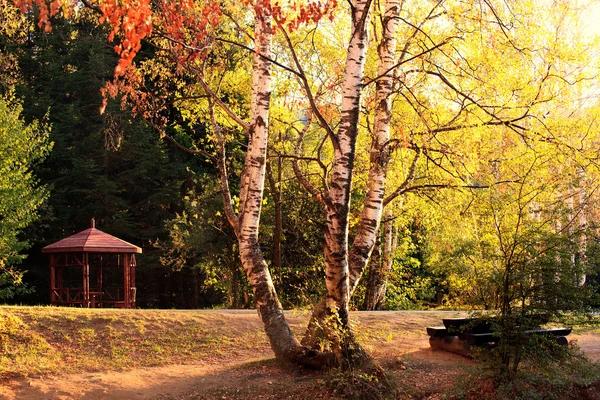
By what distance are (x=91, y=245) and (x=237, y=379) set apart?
8.38 m

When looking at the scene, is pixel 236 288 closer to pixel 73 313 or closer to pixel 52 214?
pixel 73 313

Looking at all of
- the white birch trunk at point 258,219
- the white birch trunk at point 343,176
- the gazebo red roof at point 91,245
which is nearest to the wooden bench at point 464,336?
the white birch trunk at point 343,176

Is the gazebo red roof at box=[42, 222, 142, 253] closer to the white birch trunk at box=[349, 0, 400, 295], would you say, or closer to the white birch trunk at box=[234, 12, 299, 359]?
the white birch trunk at box=[234, 12, 299, 359]

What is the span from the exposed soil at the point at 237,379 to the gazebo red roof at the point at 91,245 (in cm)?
632

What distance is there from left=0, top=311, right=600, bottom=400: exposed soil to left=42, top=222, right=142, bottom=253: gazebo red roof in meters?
6.32

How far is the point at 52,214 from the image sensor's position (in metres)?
21.7

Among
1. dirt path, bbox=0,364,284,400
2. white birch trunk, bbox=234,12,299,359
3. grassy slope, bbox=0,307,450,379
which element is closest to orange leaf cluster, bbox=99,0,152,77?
white birch trunk, bbox=234,12,299,359

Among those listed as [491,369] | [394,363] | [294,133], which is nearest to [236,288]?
[294,133]

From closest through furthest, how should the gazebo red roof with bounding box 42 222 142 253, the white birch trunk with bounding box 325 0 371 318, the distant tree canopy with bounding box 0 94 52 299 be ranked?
the white birch trunk with bounding box 325 0 371 318, the gazebo red roof with bounding box 42 222 142 253, the distant tree canopy with bounding box 0 94 52 299

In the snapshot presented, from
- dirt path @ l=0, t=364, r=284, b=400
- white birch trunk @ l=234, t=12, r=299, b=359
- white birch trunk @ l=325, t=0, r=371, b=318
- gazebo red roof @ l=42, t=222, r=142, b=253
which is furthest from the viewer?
gazebo red roof @ l=42, t=222, r=142, b=253

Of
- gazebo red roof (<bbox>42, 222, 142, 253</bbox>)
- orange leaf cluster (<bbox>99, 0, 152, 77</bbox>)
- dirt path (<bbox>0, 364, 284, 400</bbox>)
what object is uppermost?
orange leaf cluster (<bbox>99, 0, 152, 77</bbox>)

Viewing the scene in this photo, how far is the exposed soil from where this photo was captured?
7.43 meters

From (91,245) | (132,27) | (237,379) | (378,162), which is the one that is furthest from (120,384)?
(91,245)

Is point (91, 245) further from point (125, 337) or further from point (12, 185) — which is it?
point (125, 337)
